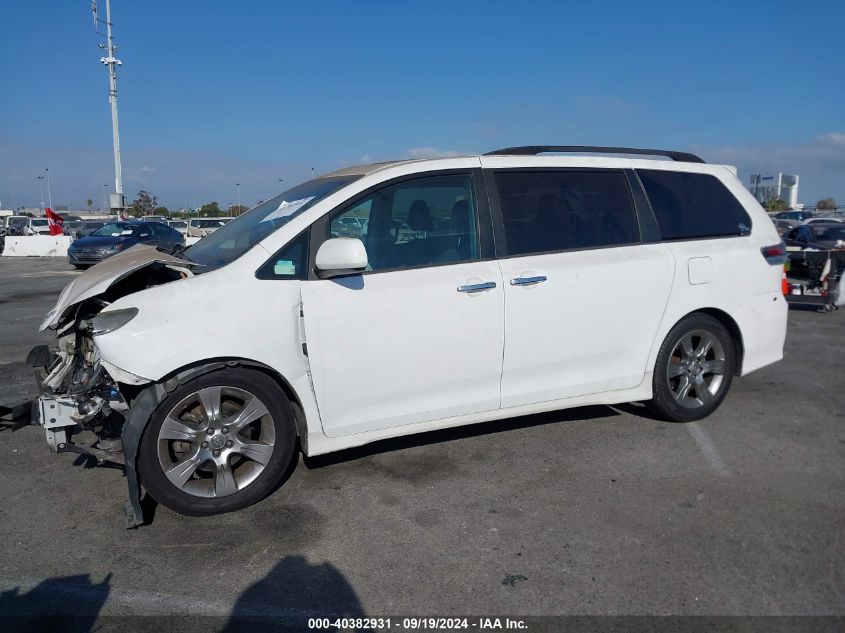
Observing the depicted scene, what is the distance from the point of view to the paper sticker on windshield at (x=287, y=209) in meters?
4.05

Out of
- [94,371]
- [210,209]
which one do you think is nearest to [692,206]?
[94,371]

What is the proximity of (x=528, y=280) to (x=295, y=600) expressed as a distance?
2243 mm

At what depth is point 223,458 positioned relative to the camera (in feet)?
12.0

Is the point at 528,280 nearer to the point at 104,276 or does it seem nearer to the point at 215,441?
the point at 215,441

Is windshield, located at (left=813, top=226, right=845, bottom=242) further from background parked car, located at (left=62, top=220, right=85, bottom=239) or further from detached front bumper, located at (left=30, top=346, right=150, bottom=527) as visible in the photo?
background parked car, located at (left=62, top=220, right=85, bottom=239)

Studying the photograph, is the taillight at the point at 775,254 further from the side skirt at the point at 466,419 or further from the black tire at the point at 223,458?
the black tire at the point at 223,458

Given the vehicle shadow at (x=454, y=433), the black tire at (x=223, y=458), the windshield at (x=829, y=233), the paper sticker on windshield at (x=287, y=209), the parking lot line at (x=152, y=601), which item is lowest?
the parking lot line at (x=152, y=601)

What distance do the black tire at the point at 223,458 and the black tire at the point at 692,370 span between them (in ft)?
8.76

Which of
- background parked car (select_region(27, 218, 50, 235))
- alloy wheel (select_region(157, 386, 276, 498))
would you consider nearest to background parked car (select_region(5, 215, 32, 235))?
background parked car (select_region(27, 218, 50, 235))

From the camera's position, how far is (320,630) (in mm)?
2719

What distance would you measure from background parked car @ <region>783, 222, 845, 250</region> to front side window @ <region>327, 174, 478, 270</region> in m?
7.13

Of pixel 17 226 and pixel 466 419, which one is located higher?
pixel 17 226

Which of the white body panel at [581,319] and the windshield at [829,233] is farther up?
the windshield at [829,233]

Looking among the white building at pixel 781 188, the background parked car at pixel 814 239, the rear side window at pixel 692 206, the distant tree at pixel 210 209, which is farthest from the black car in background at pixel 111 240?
the distant tree at pixel 210 209
